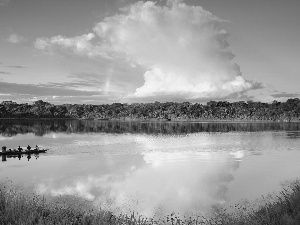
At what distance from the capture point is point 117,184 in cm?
Answer: 3188

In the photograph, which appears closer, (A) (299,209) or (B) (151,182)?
(A) (299,209)

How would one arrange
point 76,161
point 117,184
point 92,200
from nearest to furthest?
point 92,200
point 117,184
point 76,161

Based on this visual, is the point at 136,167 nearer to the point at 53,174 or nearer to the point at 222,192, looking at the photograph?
the point at 53,174

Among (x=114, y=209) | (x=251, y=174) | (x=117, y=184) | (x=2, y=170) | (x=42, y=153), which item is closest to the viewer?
(x=114, y=209)

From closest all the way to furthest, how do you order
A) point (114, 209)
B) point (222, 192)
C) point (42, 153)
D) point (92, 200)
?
point (114, 209) → point (92, 200) → point (222, 192) → point (42, 153)

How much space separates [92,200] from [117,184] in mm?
6422

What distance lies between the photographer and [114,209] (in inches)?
918

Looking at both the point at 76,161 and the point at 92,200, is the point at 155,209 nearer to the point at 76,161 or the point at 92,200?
the point at 92,200

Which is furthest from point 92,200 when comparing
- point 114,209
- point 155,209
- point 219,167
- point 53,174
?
point 219,167

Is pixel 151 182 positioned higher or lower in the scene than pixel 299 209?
lower

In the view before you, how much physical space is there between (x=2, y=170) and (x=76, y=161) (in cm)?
1017

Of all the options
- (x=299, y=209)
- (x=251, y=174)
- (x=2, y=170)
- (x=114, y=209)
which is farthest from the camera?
(x=2, y=170)

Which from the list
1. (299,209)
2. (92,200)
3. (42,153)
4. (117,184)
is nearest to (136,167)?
(117,184)

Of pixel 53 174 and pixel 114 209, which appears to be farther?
pixel 53 174
